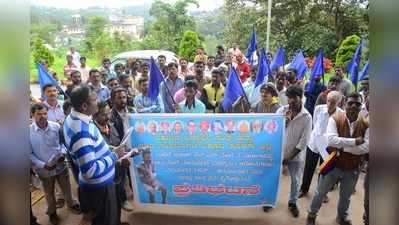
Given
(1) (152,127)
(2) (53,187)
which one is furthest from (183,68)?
(2) (53,187)

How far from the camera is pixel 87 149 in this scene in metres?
2.28

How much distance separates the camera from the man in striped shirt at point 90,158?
89.7 inches

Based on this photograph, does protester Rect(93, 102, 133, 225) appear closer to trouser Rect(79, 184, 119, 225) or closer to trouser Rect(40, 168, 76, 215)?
trouser Rect(79, 184, 119, 225)

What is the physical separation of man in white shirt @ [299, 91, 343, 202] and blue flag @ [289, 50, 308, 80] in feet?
3.14

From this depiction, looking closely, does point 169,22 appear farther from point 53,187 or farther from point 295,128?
point 53,187

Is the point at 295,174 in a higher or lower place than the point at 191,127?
lower

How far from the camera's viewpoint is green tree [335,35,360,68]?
10.8 ft

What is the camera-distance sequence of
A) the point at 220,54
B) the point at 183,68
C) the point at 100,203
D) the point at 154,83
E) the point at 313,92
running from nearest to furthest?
1. the point at 100,203
2. the point at 154,83
3. the point at 313,92
4. the point at 183,68
5. the point at 220,54

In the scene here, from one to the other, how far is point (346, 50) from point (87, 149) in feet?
8.39

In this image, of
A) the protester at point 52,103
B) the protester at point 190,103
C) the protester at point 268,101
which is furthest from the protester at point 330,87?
the protester at point 52,103

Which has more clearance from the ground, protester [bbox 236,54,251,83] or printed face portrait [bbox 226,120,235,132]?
protester [bbox 236,54,251,83]

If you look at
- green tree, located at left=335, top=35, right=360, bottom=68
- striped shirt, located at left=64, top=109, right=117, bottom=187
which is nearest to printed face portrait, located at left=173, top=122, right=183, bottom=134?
striped shirt, located at left=64, top=109, right=117, bottom=187
